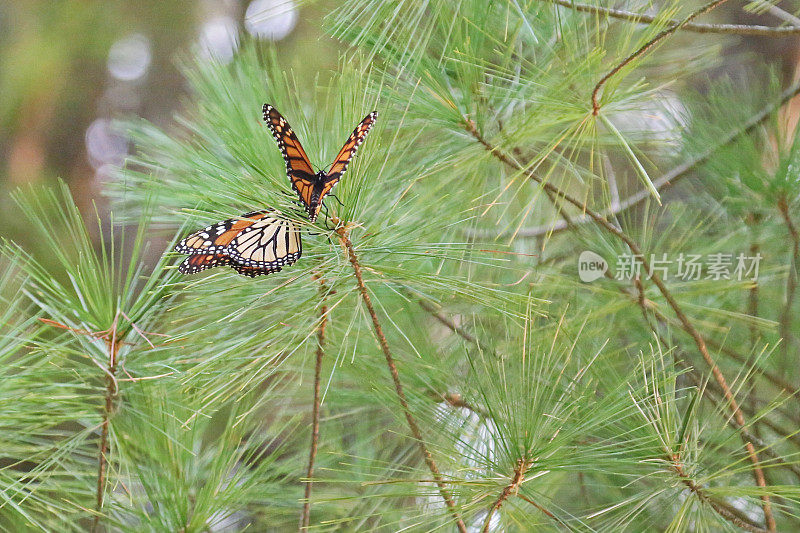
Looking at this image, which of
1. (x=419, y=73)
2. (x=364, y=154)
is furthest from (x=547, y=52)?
(x=364, y=154)

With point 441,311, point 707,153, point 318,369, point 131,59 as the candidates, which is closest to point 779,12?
point 707,153

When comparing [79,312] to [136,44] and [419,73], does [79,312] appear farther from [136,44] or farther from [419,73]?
[136,44]

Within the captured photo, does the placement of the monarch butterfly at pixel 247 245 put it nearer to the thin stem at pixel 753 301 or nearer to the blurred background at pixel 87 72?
the thin stem at pixel 753 301

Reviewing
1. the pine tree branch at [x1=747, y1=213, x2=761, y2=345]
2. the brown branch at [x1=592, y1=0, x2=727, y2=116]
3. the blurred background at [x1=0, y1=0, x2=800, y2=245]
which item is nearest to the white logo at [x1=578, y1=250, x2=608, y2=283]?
the pine tree branch at [x1=747, y1=213, x2=761, y2=345]

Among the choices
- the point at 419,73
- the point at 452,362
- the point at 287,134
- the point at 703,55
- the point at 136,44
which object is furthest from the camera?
the point at 136,44

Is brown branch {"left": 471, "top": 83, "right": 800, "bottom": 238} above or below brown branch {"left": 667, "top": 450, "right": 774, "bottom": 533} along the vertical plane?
above

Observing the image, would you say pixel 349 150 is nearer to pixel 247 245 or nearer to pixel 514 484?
pixel 247 245

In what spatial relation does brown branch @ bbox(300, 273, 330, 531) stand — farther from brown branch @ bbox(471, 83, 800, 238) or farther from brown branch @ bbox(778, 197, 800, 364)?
brown branch @ bbox(778, 197, 800, 364)
